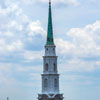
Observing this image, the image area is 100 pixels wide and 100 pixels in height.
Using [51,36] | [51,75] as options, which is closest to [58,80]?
[51,75]

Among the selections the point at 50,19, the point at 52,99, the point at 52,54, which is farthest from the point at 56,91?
the point at 50,19

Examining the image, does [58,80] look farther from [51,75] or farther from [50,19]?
[50,19]

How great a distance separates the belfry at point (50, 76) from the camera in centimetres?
12775

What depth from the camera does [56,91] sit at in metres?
128

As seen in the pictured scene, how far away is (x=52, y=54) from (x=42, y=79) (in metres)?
7.55

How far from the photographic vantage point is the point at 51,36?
429ft

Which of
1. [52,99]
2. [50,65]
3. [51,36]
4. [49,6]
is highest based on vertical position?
[49,6]

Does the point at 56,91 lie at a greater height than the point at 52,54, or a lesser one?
lesser

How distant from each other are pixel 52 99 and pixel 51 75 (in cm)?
665

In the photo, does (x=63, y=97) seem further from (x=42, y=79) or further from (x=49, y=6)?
(x=49, y=6)

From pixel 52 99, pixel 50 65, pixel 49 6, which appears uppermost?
pixel 49 6

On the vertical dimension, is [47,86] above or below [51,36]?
below

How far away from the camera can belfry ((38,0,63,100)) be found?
419 feet

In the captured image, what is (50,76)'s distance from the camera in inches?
5044
